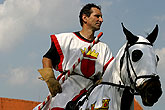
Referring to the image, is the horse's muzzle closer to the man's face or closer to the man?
the man

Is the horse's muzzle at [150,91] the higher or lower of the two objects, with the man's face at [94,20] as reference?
lower

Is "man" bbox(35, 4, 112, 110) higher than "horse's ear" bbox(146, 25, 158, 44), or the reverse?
"horse's ear" bbox(146, 25, 158, 44)

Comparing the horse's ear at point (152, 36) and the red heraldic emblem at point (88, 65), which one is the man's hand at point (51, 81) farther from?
the horse's ear at point (152, 36)

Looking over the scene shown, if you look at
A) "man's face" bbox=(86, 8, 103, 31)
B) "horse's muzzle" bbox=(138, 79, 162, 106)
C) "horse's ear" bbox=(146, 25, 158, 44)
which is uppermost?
"man's face" bbox=(86, 8, 103, 31)

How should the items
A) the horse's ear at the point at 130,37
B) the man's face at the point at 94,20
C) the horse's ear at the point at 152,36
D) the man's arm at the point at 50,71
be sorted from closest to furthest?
the horse's ear at the point at 130,37, the horse's ear at the point at 152,36, the man's arm at the point at 50,71, the man's face at the point at 94,20

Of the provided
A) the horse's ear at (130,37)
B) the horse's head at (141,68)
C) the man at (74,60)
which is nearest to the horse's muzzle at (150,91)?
the horse's head at (141,68)

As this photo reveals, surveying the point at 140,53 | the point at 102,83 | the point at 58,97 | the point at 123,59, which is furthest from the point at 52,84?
the point at 140,53

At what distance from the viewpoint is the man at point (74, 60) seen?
12.6ft

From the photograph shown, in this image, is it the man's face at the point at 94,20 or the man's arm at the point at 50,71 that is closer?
the man's arm at the point at 50,71

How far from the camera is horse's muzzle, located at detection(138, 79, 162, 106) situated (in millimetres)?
2945

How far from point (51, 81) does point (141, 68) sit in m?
1.26

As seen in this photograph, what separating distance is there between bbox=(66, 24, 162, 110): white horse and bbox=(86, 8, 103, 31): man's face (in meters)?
0.83

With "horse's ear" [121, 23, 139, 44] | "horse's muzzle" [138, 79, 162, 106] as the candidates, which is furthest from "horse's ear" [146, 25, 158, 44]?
"horse's muzzle" [138, 79, 162, 106]

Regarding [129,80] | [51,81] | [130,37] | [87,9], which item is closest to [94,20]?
[87,9]
